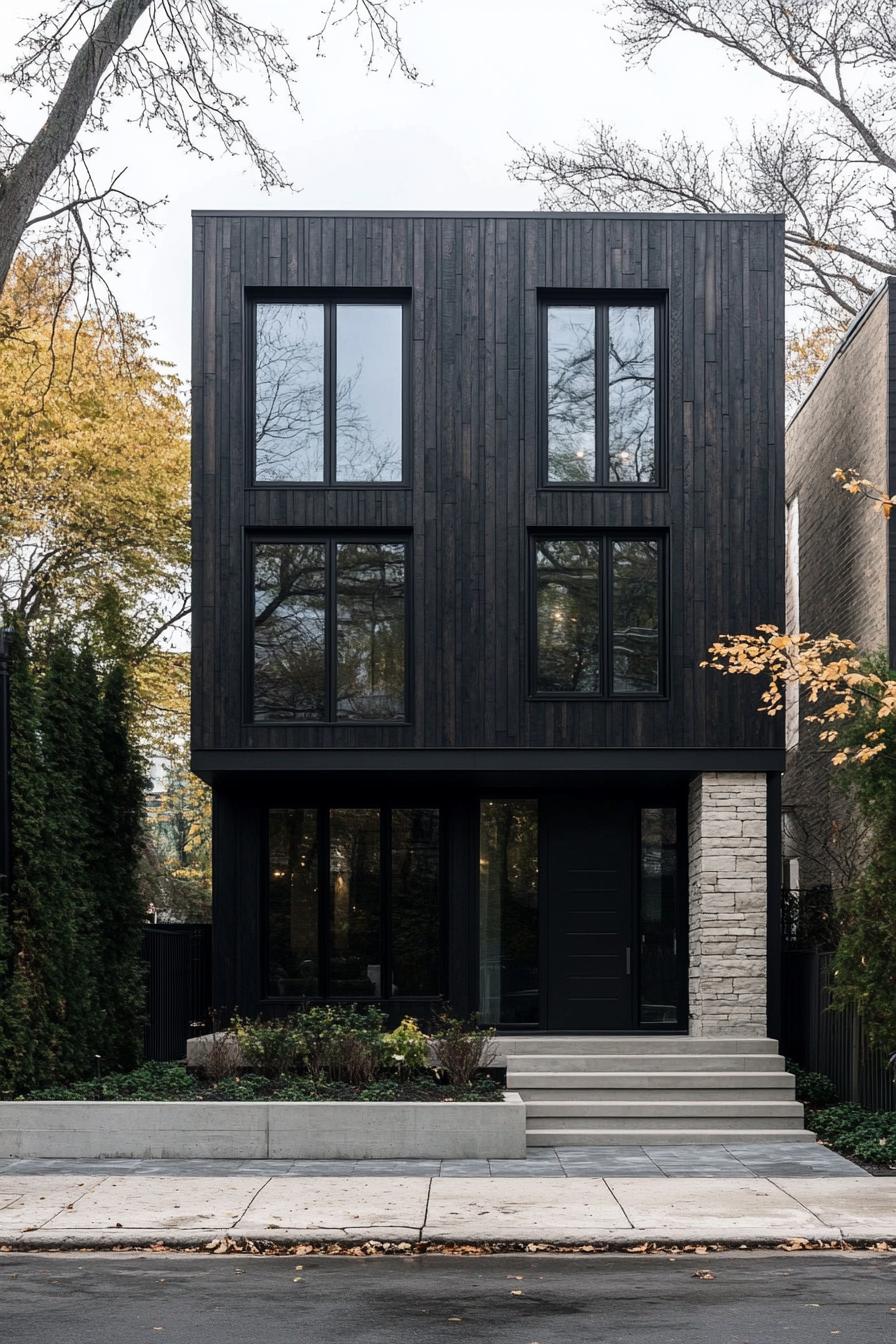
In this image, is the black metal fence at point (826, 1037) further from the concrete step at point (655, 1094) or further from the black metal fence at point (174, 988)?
the black metal fence at point (174, 988)

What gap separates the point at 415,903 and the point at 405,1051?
3.49 meters

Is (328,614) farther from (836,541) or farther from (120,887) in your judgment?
(836,541)

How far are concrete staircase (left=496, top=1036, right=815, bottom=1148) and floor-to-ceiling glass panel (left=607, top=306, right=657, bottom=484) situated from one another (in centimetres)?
611

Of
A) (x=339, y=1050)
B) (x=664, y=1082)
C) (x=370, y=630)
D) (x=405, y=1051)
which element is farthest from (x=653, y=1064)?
(x=370, y=630)

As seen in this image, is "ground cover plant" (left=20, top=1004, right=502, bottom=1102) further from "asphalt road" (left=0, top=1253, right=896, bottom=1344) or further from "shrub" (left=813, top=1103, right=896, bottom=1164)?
"asphalt road" (left=0, top=1253, right=896, bottom=1344)

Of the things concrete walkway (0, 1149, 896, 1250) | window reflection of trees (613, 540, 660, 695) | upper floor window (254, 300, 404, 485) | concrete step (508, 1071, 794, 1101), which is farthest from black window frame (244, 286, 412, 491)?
concrete walkway (0, 1149, 896, 1250)

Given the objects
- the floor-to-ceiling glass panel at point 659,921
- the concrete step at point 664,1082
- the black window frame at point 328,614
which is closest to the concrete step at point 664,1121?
the concrete step at point 664,1082

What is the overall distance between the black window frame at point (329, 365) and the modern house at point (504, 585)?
38 millimetres

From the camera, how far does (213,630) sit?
1667 centimetres

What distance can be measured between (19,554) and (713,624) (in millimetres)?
15459

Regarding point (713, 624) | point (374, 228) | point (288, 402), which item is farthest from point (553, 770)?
point (374, 228)

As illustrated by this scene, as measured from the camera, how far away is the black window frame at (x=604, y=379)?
17.0 metres

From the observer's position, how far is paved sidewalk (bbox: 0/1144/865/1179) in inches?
469

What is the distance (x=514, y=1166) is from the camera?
40.5ft
